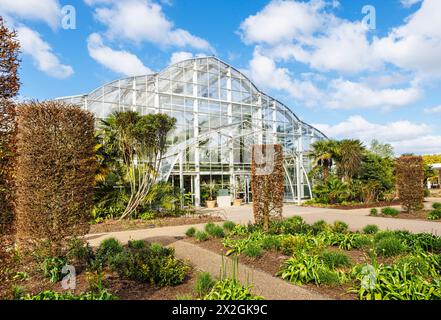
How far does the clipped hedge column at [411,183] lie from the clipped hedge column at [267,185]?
26.0 ft

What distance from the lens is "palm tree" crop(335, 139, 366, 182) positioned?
19.2m

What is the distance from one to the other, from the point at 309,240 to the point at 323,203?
518 inches

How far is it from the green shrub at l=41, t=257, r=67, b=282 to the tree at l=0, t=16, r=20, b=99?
296cm

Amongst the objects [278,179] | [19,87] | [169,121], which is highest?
[169,121]

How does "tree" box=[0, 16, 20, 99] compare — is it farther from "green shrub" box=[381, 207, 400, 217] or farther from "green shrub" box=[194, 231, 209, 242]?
"green shrub" box=[381, 207, 400, 217]

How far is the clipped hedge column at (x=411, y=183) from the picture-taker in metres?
13.1

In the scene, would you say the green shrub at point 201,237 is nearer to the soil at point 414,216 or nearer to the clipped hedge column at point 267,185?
the clipped hedge column at point 267,185

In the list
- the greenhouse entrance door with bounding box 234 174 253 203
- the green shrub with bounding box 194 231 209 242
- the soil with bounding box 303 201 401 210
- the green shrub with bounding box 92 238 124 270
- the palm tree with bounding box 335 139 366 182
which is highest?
the palm tree with bounding box 335 139 366 182

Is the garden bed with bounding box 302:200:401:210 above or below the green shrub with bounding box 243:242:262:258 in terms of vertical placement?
below

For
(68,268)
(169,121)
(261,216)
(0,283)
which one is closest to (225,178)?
(169,121)

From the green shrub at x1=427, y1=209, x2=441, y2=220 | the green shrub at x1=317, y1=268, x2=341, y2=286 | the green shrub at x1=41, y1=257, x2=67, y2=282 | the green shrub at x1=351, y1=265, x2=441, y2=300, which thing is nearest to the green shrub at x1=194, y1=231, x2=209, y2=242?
→ the green shrub at x1=41, y1=257, x2=67, y2=282

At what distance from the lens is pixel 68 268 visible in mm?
4934
